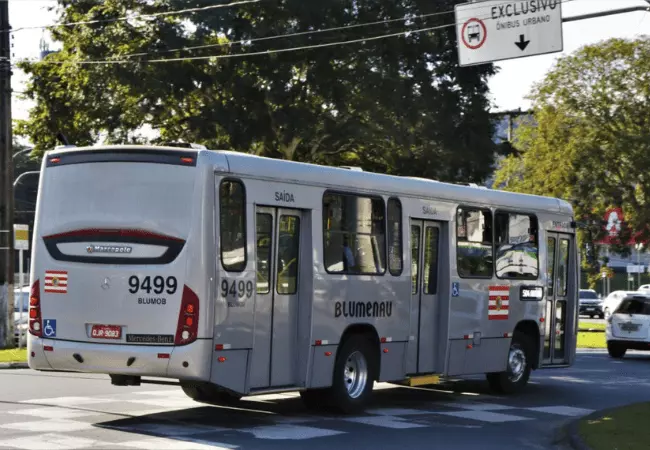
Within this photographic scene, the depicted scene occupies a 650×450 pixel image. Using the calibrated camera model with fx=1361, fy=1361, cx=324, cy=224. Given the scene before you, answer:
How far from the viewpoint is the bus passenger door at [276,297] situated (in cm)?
1523

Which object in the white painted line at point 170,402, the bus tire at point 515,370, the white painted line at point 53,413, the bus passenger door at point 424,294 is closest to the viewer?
the white painted line at point 53,413

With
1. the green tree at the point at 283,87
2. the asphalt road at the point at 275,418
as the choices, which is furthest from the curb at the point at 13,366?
the green tree at the point at 283,87

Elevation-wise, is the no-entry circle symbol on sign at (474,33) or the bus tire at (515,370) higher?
the no-entry circle symbol on sign at (474,33)

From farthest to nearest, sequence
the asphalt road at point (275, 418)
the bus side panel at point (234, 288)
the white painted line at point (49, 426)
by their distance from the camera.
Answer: the bus side panel at point (234, 288) < the white painted line at point (49, 426) < the asphalt road at point (275, 418)

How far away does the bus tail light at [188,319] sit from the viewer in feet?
46.4

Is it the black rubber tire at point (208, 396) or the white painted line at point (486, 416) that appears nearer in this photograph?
the white painted line at point (486, 416)

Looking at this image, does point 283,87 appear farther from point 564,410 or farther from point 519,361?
point 564,410

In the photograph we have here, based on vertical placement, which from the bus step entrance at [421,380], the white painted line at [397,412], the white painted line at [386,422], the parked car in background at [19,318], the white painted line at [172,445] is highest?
the parked car in background at [19,318]

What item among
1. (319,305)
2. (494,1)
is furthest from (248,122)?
(319,305)

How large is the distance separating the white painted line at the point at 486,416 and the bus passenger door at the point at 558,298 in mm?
4658

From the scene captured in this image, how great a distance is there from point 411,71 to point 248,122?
4.78m

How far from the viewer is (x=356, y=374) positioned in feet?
56.1

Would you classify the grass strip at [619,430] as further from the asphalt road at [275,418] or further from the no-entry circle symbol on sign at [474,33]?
the no-entry circle symbol on sign at [474,33]

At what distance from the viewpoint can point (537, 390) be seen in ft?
72.4
